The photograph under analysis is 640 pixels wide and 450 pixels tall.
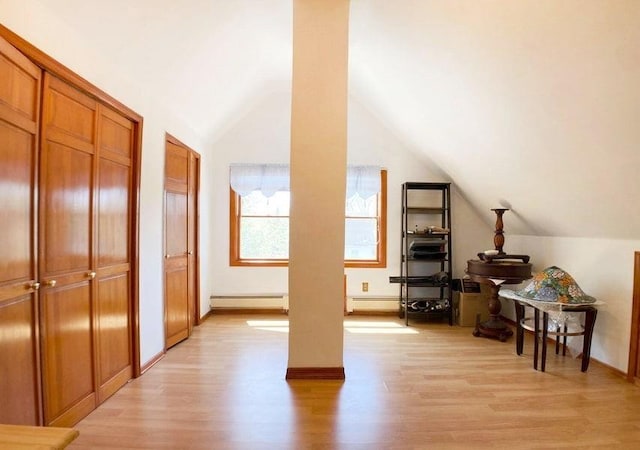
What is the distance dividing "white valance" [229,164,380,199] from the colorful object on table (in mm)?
2022

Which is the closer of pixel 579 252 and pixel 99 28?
pixel 99 28

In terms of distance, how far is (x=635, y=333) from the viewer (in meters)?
2.31

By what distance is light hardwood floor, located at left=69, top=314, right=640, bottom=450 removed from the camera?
169 centimetres

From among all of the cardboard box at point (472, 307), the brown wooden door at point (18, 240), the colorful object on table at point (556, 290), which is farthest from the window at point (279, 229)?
the brown wooden door at point (18, 240)

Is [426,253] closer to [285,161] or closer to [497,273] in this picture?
[497,273]

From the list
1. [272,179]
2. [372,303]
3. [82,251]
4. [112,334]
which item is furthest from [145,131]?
[372,303]

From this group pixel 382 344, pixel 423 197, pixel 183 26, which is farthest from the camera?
pixel 423 197

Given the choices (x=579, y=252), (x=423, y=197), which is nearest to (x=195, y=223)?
(x=423, y=197)

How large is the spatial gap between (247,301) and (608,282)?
3.69 metres

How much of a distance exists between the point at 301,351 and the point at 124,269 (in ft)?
4.66

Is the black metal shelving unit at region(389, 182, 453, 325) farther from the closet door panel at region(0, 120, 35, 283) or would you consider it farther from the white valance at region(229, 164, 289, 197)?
the closet door panel at region(0, 120, 35, 283)

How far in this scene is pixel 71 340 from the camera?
175 centimetres

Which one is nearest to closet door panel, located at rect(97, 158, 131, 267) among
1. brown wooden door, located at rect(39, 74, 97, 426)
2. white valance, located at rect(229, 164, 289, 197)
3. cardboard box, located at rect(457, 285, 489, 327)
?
brown wooden door, located at rect(39, 74, 97, 426)

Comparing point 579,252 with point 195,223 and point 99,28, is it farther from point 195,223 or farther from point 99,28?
point 99,28
